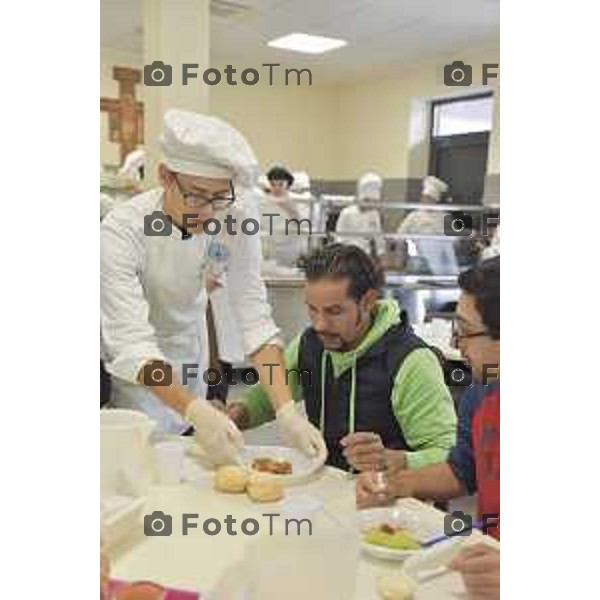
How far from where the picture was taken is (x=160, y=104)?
2.93 m

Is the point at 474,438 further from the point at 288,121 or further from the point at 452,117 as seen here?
the point at 288,121

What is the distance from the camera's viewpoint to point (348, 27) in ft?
17.7

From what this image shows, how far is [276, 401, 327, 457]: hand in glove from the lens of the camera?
4.64 feet

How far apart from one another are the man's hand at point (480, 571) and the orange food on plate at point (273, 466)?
486 mm

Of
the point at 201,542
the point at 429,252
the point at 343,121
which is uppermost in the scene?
the point at 343,121

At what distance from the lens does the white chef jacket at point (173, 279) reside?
5.12 feet

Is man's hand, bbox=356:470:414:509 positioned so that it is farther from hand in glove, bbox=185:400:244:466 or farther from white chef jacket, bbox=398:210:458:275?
white chef jacket, bbox=398:210:458:275

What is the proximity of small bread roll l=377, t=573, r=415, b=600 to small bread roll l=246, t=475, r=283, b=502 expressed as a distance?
34 centimetres

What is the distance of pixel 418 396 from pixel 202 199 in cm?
62

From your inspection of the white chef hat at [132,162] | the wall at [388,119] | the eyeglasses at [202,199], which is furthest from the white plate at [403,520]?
the wall at [388,119]

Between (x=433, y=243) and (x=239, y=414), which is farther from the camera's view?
(x=433, y=243)

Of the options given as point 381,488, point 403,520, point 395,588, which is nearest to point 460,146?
point 381,488
